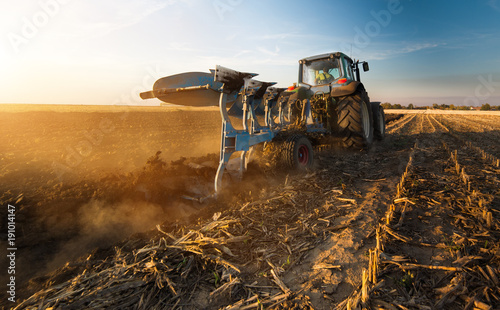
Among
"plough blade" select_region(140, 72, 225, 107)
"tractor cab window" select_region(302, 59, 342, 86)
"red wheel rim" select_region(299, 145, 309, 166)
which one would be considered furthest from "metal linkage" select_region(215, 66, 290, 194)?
"tractor cab window" select_region(302, 59, 342, 86)

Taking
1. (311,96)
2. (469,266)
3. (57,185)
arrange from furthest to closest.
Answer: (311,96) < (57,185) < (469,266)

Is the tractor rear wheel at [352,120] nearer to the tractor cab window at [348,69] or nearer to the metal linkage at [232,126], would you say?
the tractor cab window at [348,69]

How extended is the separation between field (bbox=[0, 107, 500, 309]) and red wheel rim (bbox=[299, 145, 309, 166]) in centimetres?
42

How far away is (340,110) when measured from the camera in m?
5.93

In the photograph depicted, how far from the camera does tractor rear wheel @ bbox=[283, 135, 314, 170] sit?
4418 millimetres

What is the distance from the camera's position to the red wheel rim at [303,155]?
4.87 m

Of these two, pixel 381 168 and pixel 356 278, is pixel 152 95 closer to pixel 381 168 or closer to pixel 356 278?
pixel 356 278

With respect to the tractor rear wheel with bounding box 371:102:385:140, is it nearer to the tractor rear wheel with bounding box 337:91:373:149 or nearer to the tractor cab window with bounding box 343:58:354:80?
the tractor cab window with bounding box 343:58:354:80

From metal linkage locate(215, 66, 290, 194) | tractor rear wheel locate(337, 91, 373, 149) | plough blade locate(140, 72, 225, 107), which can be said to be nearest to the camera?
plough blade locate(140, 72, 225, 107)

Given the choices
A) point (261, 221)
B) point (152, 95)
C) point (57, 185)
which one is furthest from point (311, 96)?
point (57, 185)

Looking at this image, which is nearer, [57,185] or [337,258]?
[337,258]

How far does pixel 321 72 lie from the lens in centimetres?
716

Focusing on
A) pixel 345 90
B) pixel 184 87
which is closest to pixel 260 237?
pixel 184 87

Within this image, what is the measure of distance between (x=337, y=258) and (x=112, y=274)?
1819 millimetres
